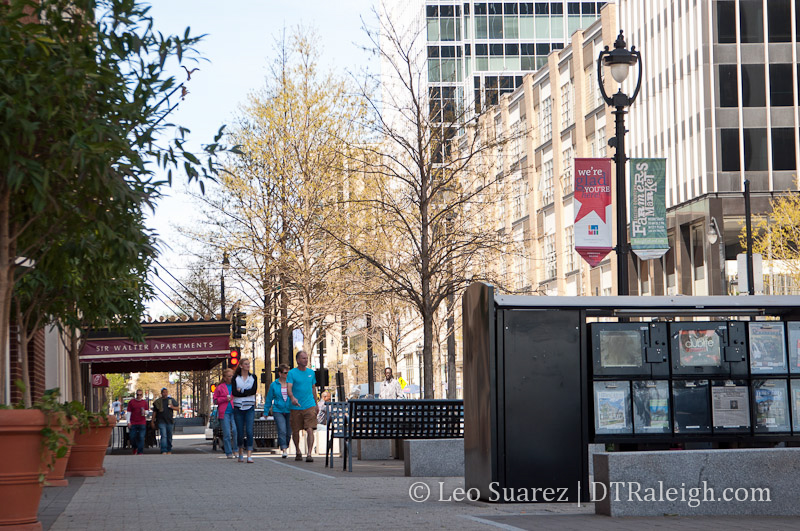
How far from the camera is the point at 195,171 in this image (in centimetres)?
856

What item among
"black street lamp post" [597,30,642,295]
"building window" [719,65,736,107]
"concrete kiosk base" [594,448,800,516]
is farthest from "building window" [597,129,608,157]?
"concrete kiosk base" [594,448,800,516]

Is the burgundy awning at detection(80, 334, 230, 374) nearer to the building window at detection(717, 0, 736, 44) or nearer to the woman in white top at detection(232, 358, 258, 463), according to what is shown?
the woman in white top at detection(232, 358, 258, 463)

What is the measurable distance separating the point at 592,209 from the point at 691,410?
21.2 feet

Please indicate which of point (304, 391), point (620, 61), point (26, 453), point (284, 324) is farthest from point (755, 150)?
point (26, 453)

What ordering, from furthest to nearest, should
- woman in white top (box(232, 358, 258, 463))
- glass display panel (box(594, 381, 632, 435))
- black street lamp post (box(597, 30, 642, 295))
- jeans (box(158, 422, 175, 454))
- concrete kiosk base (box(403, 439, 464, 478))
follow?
jeans (box(158, 422, 175, 454)) → woman in white top (box(232, 358, 258, 463)) → concrete kiosk base (box(403, 439, 464, 478)) → black street lamp post (box(597, 30, 642, 295)) → glass display panel (box(594, 381, 632, 435))

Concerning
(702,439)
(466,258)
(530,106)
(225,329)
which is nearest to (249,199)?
(225,329)

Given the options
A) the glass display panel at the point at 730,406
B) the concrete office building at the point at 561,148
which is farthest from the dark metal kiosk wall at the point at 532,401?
the concrete office building at the point at 561,148

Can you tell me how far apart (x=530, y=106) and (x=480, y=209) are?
4717 cm

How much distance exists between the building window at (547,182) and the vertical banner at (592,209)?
50.2 m

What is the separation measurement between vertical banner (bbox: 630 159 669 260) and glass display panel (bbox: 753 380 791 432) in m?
5.66

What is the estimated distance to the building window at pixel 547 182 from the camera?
66750 mm

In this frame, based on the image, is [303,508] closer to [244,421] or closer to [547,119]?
[244,421]

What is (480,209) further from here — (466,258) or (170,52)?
(170,52)

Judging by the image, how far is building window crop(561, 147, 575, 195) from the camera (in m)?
63.1
